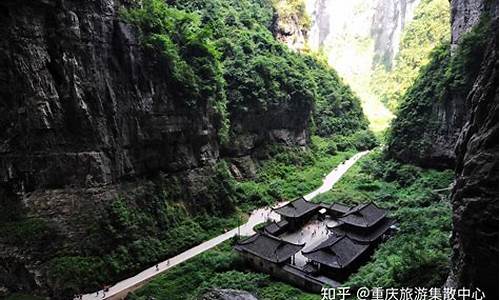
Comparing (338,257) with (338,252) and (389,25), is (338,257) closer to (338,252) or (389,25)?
(338,252)

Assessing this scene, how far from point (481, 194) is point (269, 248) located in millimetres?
17437

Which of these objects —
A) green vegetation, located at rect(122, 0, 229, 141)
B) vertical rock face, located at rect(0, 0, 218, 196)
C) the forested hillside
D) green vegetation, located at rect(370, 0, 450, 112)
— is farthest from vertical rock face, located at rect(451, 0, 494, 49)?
green vegetation, located at rect(370, 0, 450, 112)

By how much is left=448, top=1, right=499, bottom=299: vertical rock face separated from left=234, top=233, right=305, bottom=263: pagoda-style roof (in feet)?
44.8

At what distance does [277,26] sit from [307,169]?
3352 centimetres

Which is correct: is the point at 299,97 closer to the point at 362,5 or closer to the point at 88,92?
the point at 88,92

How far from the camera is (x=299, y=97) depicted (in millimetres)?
55844

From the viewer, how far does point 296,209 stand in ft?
114

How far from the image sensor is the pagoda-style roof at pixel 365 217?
29.8 metres

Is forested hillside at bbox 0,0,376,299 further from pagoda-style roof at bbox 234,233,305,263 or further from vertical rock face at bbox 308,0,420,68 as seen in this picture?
vertical rock face at bbox 308,0,420,68

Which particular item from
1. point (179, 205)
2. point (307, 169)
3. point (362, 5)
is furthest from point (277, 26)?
point (362, 5)

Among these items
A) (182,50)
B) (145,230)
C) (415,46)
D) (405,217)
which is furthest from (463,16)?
(415,46)

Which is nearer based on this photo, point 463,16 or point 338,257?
point 338,257

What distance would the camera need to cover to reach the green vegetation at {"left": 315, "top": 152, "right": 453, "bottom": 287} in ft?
59.8

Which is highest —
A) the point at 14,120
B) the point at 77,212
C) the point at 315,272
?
the point at 14,120
